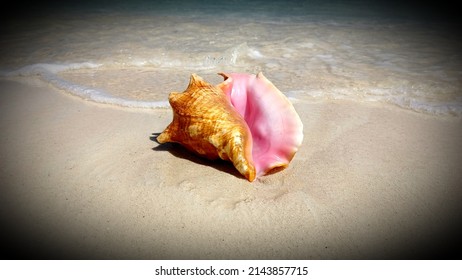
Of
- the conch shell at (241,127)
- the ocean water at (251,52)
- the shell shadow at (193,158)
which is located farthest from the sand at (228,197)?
the ocean water at (251,52)

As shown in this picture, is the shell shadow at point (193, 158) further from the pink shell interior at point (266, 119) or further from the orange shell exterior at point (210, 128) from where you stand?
the pink shell interior at point (266, 119)

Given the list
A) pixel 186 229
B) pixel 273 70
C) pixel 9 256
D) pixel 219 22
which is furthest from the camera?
pixel 219 22

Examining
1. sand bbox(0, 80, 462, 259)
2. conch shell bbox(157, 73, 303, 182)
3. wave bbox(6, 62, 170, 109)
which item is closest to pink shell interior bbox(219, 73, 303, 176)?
conch shell bbox(157, 73, 303, 182)

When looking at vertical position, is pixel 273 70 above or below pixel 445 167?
above

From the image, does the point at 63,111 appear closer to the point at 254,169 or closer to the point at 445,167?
the point at 254,169

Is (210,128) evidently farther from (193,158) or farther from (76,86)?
(76,86)

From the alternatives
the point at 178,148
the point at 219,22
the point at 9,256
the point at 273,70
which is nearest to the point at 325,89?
the point at 273,70
